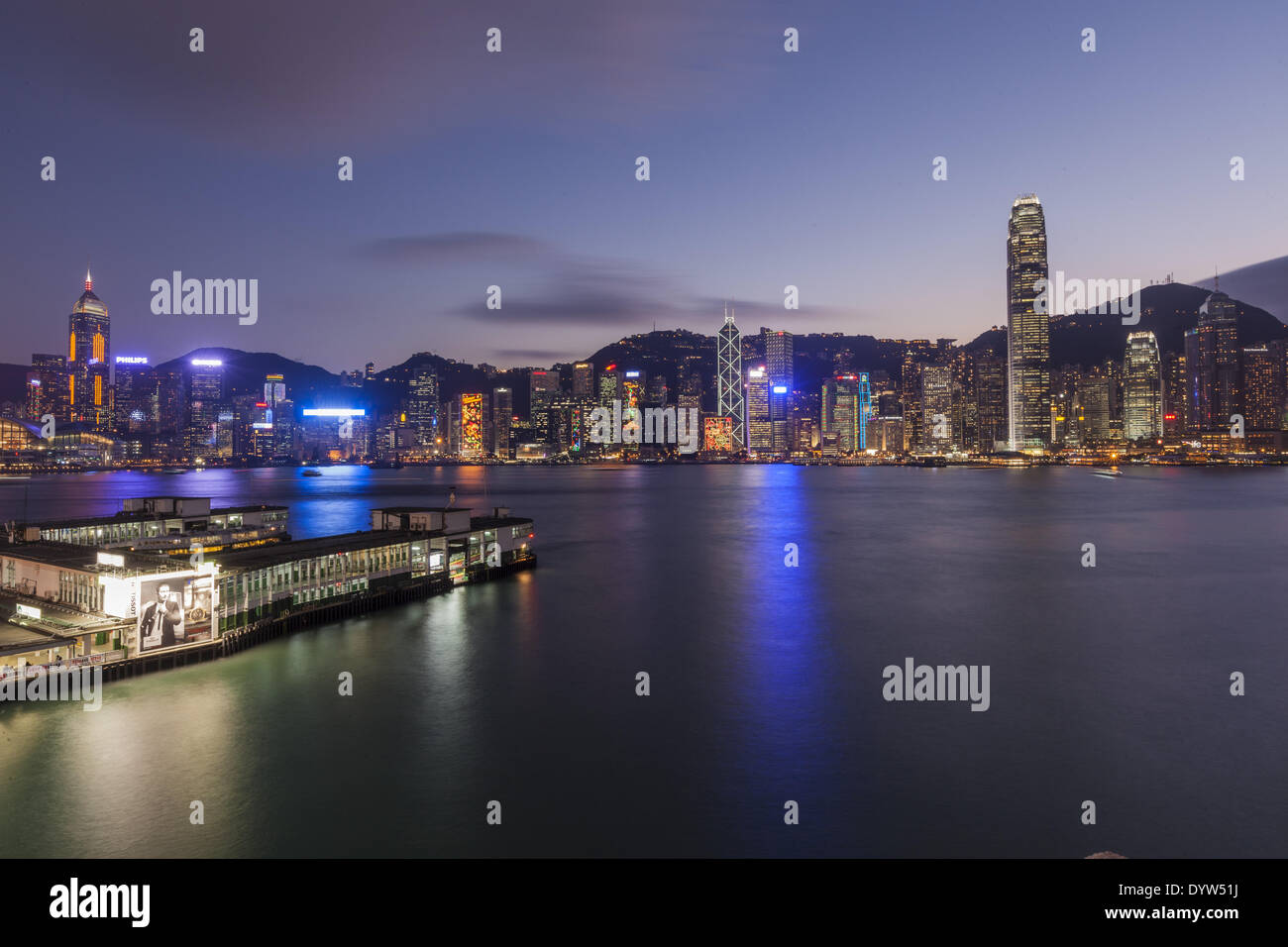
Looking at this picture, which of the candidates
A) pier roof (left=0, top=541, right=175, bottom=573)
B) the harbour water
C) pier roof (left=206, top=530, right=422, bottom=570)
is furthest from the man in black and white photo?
pier roof (left=206, top=530, right=422, bottom=570)

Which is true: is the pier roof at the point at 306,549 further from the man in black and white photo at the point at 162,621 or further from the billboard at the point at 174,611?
the man in black and white photo at the point at 162,621

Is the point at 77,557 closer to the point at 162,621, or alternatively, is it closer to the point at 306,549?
the point at 162,621

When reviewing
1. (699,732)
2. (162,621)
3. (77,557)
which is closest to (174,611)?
(162,621)

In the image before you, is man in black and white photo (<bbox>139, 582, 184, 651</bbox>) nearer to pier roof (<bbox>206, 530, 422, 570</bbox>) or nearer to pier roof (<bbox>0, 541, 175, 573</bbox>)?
pier roof (<bbox>0, 541, 175, 573</bbox>)
